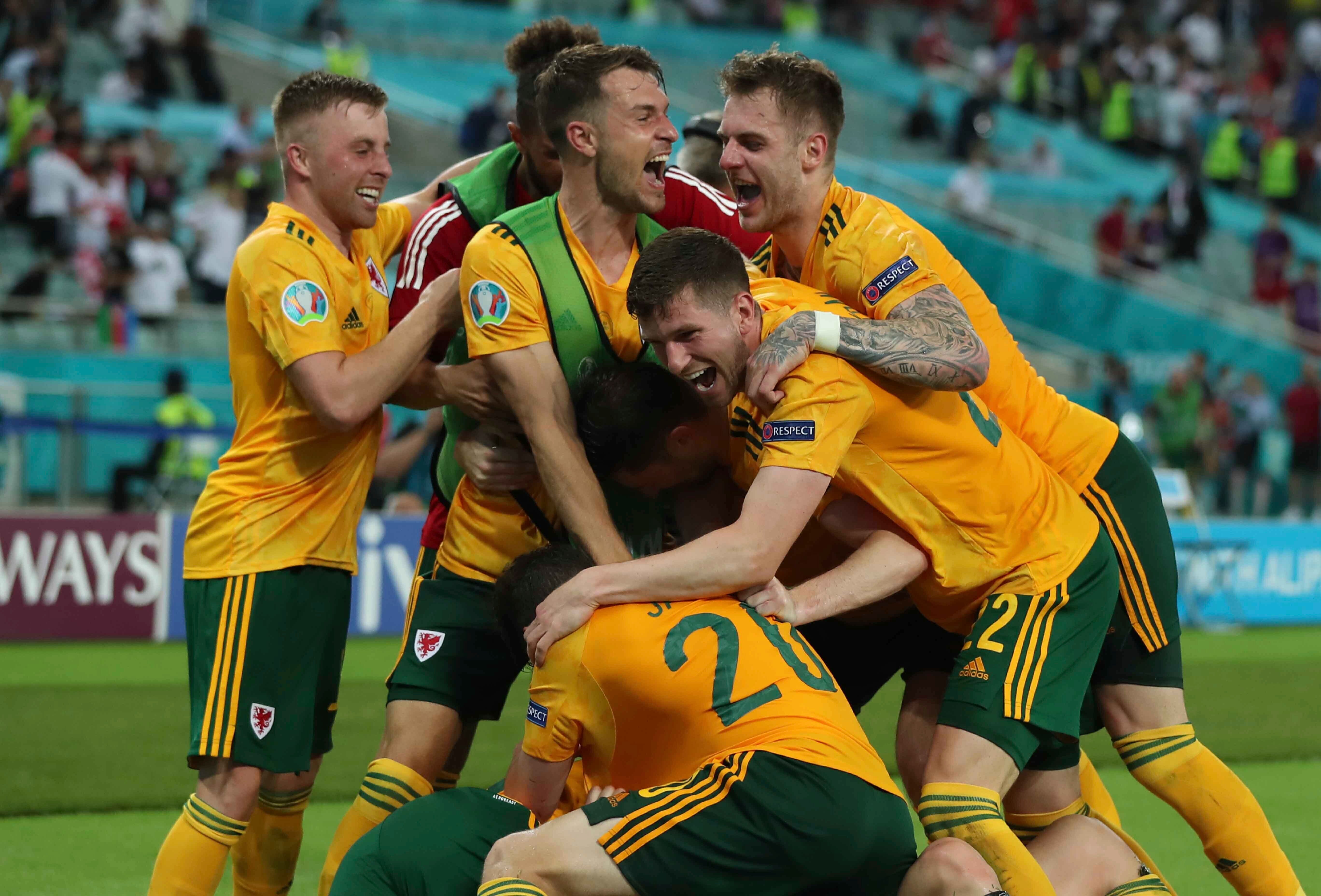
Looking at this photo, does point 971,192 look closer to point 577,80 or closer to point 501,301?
point 577,80

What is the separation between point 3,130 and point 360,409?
1534 cm

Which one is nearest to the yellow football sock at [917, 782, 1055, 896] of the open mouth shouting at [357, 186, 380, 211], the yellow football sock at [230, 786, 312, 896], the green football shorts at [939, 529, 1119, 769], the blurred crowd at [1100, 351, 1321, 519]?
the green football shorts at [939, 529, 1119, 769]

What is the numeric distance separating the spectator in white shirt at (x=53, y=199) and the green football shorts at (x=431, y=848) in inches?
550

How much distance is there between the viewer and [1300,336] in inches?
860

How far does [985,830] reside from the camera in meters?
4.29

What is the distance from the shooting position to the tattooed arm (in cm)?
435

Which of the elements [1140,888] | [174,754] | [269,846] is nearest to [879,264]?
[1140,888]

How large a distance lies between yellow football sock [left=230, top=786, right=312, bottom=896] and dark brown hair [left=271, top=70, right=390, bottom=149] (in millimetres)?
2232

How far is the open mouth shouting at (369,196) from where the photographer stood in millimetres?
5223

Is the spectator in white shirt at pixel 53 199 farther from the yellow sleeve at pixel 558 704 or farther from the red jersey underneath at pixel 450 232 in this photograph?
the yellow sleeve at pixel 558 704

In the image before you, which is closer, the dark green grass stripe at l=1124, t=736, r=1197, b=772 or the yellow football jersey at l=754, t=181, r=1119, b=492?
the yellow football jersey at l=754, t=181, r=1119, b=492

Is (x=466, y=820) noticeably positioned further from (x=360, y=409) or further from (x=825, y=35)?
(x=825, y=35)

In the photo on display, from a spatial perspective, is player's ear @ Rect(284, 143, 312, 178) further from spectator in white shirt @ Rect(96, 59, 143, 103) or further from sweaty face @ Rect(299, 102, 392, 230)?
spectator in white shirt @ Rect(96, 59, 143, 103)

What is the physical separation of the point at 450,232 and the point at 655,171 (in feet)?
3.02
